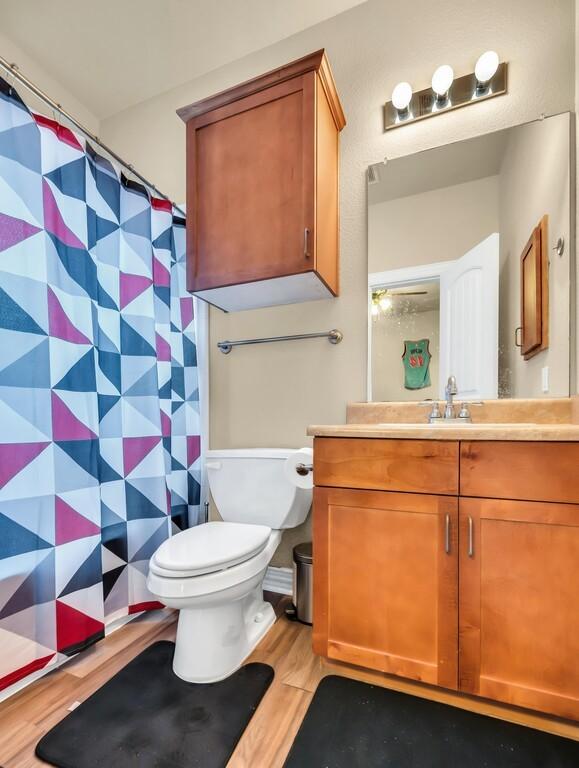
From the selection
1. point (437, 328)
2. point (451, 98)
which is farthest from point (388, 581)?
point (451, 98)

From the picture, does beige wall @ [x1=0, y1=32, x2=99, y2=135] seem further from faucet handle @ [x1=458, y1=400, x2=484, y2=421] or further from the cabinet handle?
the cabinet handle

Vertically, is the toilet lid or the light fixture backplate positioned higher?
the light fixture backplate

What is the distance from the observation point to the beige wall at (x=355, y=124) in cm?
148

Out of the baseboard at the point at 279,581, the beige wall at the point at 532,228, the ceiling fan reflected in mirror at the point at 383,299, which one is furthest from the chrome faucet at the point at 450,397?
the baseboard at the point at 279,581

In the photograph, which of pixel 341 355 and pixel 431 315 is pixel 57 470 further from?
pixel 431 315

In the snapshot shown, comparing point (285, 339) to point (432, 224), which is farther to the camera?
point (285, 339)

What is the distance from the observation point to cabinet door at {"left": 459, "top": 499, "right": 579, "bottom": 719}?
0.97 metres

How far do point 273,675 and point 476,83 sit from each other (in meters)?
2.34

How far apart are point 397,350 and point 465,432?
0.66 meters

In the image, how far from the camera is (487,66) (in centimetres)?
148

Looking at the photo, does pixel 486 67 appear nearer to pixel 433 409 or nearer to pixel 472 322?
pixel 472 322

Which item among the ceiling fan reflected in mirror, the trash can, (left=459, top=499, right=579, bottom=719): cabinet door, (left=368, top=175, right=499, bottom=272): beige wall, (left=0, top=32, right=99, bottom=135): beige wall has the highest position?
(left=0, top=32, right=99, bottom=135): beige wall

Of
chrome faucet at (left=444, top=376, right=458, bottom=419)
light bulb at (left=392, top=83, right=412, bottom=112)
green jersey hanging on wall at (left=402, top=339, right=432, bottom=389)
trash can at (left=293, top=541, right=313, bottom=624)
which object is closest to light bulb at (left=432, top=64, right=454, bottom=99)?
light bulb at (left=392, top=83, right=412, bottom=112)

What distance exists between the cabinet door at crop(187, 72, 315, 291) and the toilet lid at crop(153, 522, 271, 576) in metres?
1.00
